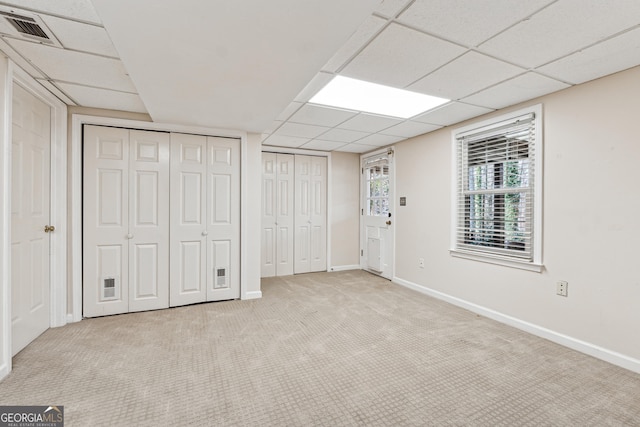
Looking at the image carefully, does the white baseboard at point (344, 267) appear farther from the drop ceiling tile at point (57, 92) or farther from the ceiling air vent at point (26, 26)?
the ceiling air vent at point (26, 26)

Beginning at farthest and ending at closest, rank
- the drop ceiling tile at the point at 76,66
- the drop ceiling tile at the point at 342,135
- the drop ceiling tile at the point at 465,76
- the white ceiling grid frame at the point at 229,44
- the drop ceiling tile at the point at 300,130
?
the drop ceiling tile at the point at 342,135
the drop ceiling tile at the point at 300,130
the drop ceiling tile at the point at 465,76
the drop ceiling tile at the point at 76,66
the white ceiling grid frame at the point at 229,44

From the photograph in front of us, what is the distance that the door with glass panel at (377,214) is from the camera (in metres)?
4.92

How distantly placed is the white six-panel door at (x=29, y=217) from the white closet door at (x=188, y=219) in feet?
3.66

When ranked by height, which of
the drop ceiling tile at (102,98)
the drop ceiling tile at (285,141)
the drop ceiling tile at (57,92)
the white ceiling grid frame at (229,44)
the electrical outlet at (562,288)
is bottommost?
the electrical outlet at (562,288)

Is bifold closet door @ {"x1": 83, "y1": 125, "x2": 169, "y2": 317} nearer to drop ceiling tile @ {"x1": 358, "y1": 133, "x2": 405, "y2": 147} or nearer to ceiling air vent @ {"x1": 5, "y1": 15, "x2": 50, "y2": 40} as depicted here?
ceiling air vent @ {"x1": 5, "y1": 15, "x2": 50, "y2": 40}

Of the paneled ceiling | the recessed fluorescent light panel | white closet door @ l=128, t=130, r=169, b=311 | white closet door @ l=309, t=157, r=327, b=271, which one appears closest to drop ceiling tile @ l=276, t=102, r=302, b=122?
the paneled ceiling

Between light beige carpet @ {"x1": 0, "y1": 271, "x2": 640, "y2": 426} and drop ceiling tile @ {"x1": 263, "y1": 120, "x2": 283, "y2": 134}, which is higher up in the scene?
drop ceiling tile @ {"x1": 263, "y1": 120, "x2": 283, "y2": 134}

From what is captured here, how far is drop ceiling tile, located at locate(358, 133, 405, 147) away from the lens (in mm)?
4365

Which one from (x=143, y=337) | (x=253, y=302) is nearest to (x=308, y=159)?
(x=253, y=302)

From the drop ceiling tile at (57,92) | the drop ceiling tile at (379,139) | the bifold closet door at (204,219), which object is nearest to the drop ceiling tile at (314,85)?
the bifold closet door at (204,219)

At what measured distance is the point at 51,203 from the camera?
2.91m

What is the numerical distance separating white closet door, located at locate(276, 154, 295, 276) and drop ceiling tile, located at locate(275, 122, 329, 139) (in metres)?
0.99

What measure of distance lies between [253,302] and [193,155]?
1.98m

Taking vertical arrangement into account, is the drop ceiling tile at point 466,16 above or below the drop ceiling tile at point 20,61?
above
